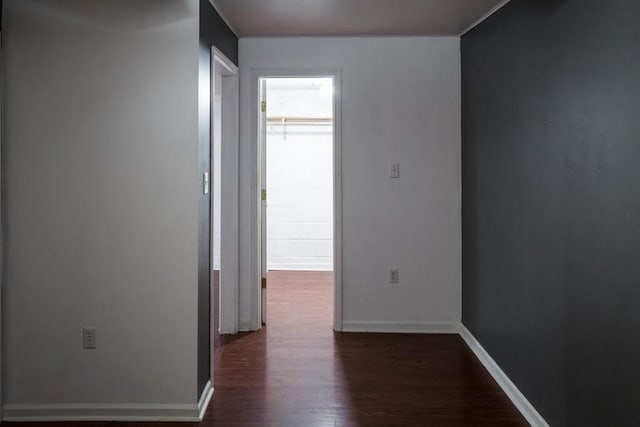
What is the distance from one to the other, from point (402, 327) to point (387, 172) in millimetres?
1281

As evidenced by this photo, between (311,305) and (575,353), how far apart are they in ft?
9.37

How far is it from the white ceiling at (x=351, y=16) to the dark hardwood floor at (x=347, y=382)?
237 cm

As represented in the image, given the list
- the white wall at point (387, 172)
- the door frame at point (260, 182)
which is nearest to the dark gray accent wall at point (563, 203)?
the white wall at point (387, 172)

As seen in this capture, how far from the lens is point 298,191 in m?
6.42

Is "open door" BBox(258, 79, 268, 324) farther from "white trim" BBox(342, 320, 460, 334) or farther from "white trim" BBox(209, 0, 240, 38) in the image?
"white trim" BBox(342, 320, 460, 334)

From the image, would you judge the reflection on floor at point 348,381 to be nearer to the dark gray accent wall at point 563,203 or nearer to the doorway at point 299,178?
the dark gray accent wall at point 563,203

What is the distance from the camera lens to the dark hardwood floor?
244cm

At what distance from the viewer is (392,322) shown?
3.77 m

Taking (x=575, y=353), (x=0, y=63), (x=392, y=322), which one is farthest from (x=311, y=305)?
(x=0, y=63)

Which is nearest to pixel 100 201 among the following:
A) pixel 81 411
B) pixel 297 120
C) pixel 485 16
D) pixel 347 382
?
pixel 81 411

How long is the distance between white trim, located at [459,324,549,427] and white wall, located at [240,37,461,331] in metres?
0.38

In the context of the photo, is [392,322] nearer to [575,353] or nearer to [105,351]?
[575,353]

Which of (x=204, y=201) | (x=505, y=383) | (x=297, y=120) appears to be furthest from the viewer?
(x=297, y=120)

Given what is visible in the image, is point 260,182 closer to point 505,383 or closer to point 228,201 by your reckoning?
point 228,201
